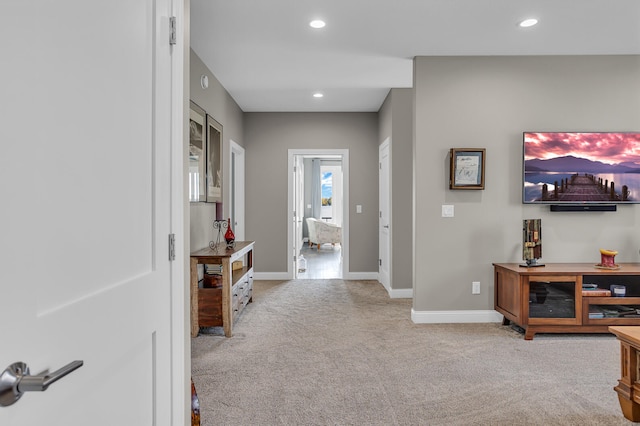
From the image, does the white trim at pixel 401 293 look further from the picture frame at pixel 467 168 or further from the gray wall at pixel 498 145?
the picture frame at pixel 467 168

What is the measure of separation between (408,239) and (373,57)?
7.38 feet

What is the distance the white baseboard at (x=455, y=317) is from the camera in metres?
3.96

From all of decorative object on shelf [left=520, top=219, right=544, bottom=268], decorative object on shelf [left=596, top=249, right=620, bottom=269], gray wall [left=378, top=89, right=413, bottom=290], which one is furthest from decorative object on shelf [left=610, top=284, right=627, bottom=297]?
gray wall [left=378, top=89, right=413, bottom=290]

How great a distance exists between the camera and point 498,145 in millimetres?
3953

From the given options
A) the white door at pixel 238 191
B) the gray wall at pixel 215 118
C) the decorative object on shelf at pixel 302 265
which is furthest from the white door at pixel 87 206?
the decorative object on shelf at pixel 302 265

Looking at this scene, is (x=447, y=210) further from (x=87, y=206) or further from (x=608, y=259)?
(x=87, y=206)

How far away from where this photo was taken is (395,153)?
5113 millimetres

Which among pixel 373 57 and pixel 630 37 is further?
pixel 373 57

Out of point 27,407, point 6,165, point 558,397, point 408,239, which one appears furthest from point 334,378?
point 408,239

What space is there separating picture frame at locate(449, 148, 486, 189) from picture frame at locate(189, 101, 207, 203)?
7.89 feet

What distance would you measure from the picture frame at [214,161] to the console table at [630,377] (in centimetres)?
355

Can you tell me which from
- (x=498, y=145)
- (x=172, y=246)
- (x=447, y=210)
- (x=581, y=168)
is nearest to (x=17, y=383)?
(x=172, y=246)

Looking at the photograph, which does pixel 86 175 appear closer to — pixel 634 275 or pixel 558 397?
pixel 558 397

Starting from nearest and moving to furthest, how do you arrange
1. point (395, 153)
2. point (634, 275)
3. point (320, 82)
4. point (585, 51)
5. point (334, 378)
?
point (334, 378)
point (634, 275)
point (585, 51)
point (320, 82)
point (395, 153)
